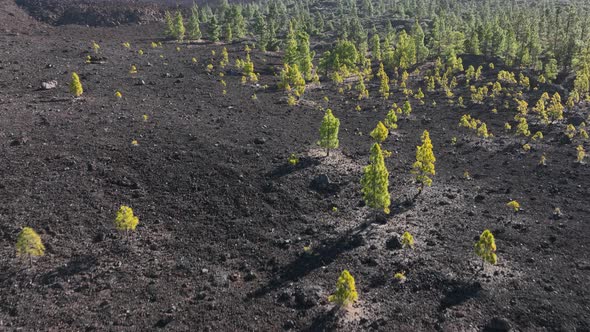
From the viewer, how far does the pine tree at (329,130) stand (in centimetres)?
5100

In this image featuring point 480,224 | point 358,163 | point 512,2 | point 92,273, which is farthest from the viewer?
point 512,2

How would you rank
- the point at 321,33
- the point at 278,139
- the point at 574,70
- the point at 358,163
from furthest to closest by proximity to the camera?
1. the point at 321,33
2. the point at 574,70
3. the point at 278,139
4. the point at 358,163

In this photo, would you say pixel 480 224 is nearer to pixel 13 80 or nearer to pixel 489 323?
pixel 489 323

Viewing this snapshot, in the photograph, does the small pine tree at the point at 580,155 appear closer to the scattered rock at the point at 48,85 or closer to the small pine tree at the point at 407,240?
the small pine tree at the point at 407,240

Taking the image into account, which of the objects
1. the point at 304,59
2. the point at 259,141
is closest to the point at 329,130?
the point at 259,141

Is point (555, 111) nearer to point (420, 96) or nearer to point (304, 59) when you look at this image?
point (420, 96)

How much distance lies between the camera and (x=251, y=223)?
40938 millimetres

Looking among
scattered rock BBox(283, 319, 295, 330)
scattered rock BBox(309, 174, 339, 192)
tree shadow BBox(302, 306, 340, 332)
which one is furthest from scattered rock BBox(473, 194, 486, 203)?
scattered rock BBox(283, 319, 295, 330)

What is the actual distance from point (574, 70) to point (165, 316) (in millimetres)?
106518

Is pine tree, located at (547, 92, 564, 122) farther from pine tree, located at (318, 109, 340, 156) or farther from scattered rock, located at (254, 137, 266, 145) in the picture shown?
scattered rock, located at (254, 137, 266, 145)

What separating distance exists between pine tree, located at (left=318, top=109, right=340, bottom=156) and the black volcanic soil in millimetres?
2842

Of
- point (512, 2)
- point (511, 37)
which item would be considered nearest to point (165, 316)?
point (511, 37)

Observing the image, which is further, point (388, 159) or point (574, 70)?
point (574, 70)

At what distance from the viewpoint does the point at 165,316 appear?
96.7 feet
